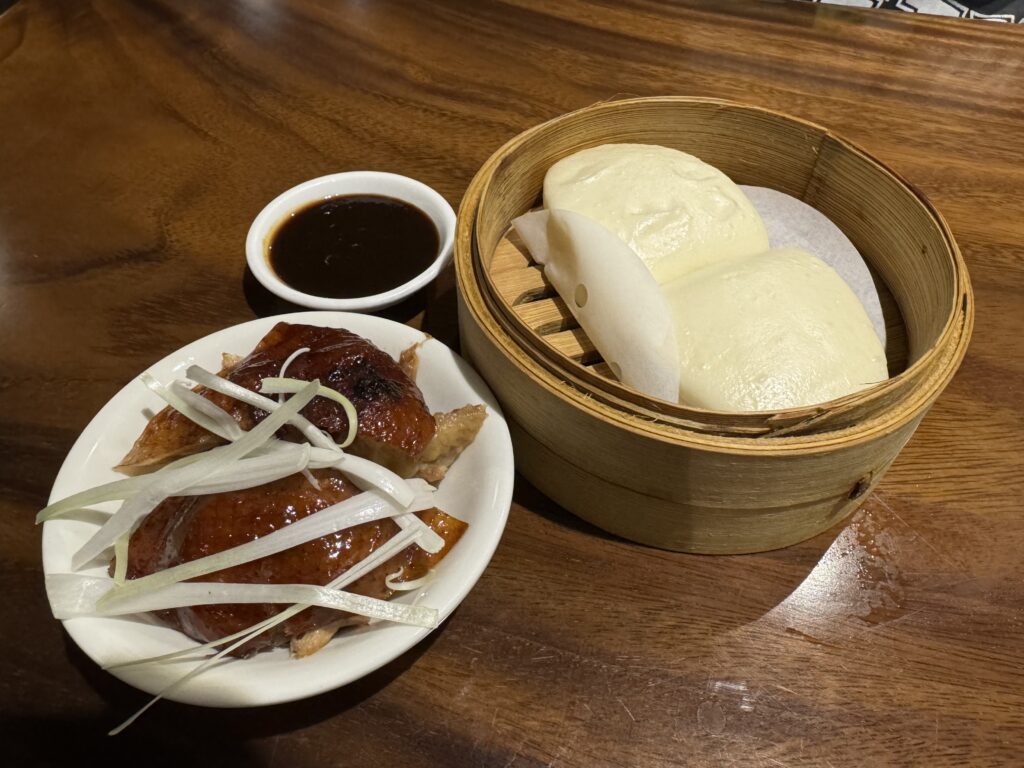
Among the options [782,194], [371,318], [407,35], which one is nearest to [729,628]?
[371,318]

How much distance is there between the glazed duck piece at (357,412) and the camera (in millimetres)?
1225

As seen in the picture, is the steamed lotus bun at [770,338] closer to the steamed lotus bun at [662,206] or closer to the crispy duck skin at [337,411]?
the steamed lotus bun at [662,206]

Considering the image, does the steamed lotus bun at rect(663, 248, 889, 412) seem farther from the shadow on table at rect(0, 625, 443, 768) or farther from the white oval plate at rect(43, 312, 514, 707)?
the shadow on table at rect(0, 625, 443, 768)

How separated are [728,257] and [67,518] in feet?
4.75

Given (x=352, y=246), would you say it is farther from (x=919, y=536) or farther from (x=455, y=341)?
(x=919, y=536)

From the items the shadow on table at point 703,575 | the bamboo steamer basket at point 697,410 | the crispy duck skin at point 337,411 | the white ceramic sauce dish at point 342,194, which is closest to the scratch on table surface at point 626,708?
the shadow on table at point 703,575

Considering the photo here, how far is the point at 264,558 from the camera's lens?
110 cm

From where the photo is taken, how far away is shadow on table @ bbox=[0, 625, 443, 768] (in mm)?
1197

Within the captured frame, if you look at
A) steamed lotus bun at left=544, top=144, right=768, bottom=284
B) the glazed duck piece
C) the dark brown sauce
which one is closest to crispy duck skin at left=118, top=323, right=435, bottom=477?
the glazed duck piece

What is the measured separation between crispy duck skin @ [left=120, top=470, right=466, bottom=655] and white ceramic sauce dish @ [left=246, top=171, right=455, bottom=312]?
0.62m

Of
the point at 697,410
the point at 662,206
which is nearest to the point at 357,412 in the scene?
the point at 697,410

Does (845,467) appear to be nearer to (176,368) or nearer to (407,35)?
(176,368)

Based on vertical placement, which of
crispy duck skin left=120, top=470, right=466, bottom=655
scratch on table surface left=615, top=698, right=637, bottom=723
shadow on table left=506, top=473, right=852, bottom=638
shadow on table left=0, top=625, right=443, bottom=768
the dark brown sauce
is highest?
the dark brown sauce

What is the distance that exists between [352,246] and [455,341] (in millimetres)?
391
